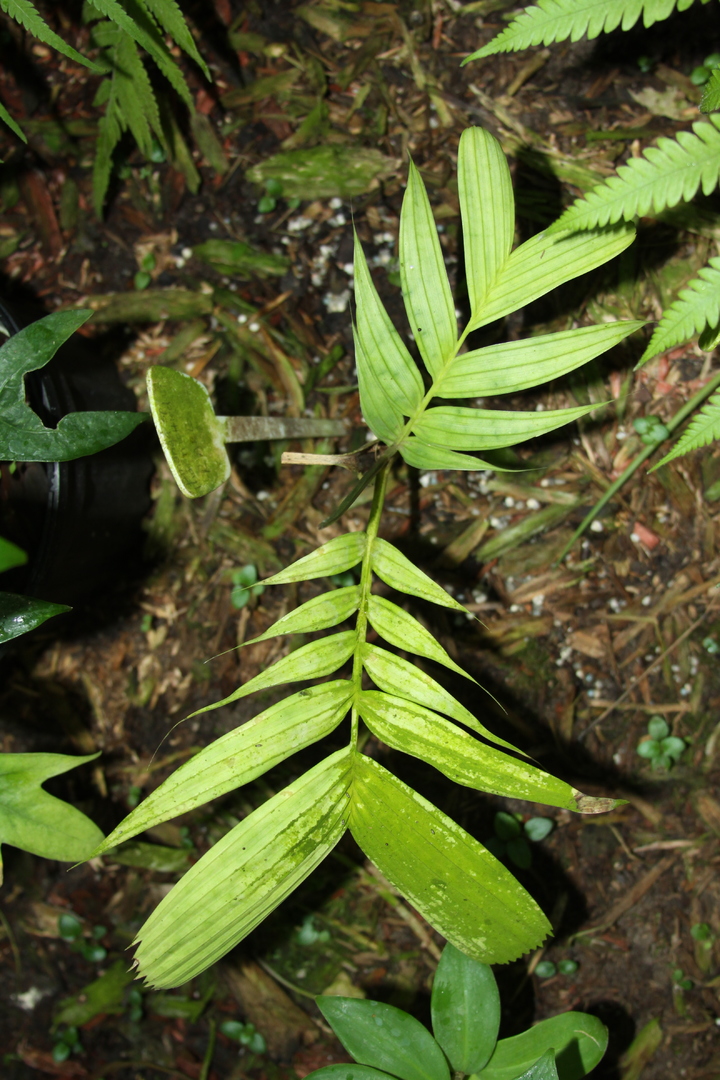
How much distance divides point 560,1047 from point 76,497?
1.10m

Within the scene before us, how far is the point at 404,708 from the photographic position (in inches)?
32.9

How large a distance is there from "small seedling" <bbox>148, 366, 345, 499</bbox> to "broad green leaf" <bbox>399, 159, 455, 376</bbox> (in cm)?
30

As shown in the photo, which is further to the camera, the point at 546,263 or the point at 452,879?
the point at 546,263

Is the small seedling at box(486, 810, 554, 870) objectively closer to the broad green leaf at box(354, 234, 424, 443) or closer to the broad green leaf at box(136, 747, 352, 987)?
the broad green leaf at box(136, 747, 352, 987)

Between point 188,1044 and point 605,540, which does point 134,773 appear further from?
point 605,540

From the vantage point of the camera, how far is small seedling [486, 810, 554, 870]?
1.31m

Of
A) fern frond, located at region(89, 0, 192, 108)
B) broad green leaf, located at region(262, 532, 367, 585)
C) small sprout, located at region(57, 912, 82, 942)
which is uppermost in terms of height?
fern frond, located at region(89, 0, 192, 108)

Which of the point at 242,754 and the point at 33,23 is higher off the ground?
Result: the point at 33,23

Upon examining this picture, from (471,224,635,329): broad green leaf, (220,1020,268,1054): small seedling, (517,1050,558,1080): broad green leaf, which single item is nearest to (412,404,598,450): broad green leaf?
(471,224,635,329): broad green leaf

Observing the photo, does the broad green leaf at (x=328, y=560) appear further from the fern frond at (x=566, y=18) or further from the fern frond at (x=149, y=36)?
the fern frond at (x=149, y=36)

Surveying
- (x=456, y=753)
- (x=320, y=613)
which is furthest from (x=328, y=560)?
(x=456, y=753)

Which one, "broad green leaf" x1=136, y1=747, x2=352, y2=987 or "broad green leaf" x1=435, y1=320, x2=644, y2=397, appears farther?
"broad green leaf" x1=435, y1=320, x2=644, y2=397

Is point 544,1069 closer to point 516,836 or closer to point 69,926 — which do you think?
point 516,836

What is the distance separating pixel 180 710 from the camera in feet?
4.75
